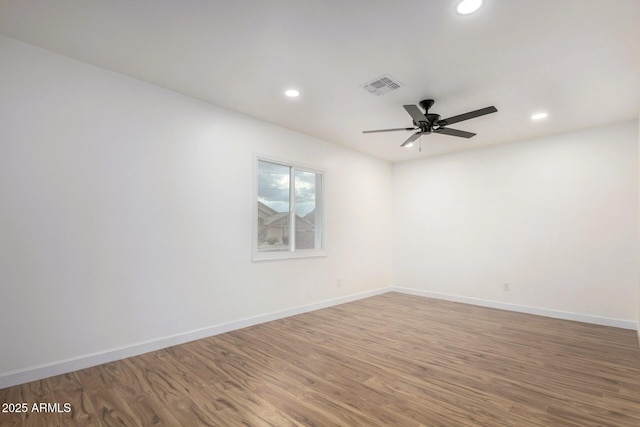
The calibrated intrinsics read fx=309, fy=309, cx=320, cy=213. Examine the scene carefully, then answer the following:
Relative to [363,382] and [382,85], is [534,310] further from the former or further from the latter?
[382,85]

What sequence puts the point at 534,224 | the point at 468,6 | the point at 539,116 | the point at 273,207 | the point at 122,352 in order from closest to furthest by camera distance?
1. the point at 468,6
2. the point at 122,352
3. the point at 539,116
4. the point at 273,207
5. the point at 534,224

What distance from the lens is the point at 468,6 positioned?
203 cm

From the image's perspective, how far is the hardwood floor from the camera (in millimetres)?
2041

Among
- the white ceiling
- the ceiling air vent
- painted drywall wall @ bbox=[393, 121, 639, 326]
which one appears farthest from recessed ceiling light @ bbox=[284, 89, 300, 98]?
painted drywall wall @ bbox=[393, 121, 639, 326]

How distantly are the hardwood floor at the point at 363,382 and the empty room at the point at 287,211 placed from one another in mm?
22

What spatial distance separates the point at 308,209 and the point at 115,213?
271 centimetres

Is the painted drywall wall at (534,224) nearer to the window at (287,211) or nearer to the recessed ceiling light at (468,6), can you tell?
the window at (287,211)

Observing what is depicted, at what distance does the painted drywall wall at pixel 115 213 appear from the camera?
249 cm

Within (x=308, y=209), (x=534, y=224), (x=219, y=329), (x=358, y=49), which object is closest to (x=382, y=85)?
(x=358, y=49)

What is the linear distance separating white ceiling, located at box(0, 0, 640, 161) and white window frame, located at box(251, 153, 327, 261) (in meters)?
0.86

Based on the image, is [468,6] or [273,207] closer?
[468,6]

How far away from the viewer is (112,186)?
9.63 feet

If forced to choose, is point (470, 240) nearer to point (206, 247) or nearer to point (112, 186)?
point (206, 247)

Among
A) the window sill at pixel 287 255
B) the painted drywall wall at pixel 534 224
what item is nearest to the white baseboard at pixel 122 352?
the window sill at pixel 287 255
